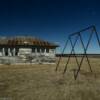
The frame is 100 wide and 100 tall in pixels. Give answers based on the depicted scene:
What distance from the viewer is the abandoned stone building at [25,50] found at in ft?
77.0

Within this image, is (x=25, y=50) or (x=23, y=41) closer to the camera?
(x=25, y=50)

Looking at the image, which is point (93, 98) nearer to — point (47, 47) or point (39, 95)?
point (39, 95)

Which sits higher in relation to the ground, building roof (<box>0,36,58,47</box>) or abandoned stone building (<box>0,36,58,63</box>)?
building roof (<box>0,36,58,47</box>)

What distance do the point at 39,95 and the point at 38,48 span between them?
19.2 meters

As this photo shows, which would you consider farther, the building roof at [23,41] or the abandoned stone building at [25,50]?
the building roof at [23,41]

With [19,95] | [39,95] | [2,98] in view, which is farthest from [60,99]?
[2,98]

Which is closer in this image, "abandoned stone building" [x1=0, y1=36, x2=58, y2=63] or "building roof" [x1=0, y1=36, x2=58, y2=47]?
"abandoned stone building" [x1=0, y1=36, x2=58, y2=63]

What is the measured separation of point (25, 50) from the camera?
25.5 meters

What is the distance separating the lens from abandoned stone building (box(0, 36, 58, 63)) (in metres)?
23.5

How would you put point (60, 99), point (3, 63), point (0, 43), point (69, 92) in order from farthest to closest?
point (0, 43)
point (3, 63)
point (69, 92)
point (60, 99)

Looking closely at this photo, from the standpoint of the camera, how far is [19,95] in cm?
724

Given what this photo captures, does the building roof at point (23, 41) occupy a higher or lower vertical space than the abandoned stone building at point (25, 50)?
higher

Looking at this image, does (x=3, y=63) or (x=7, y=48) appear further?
(x=7, y=48)

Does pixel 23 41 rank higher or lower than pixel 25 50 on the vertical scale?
higher
